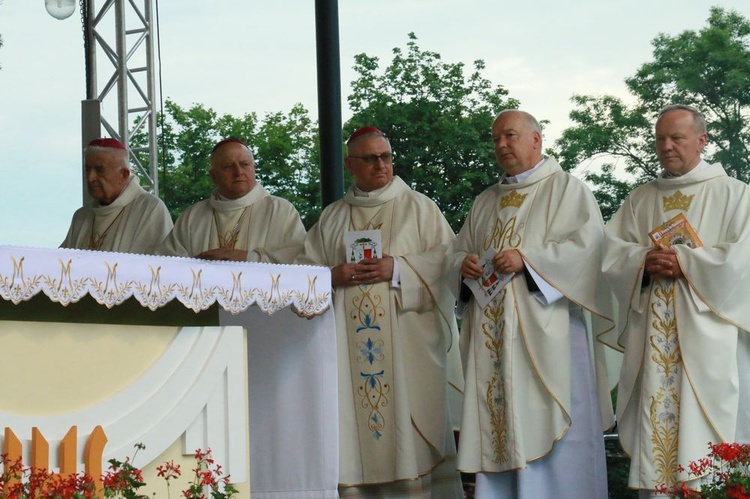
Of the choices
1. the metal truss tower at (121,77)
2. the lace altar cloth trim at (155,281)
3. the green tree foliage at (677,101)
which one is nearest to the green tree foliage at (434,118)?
the green tree foliage at (677,101)

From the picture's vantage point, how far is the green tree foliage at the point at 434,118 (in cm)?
1627

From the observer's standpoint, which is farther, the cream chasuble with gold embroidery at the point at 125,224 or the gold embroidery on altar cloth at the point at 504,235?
the cream chasuble with gold embroidery at the point at 125,224

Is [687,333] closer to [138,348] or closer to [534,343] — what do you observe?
[534,343]

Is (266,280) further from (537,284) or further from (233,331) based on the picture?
(537,284)

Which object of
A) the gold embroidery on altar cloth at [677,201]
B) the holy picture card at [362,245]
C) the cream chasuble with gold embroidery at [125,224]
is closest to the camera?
the gold embroidery on altar cloth at [677,201]

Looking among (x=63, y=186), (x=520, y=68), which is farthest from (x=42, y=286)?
(x=63, y=186)

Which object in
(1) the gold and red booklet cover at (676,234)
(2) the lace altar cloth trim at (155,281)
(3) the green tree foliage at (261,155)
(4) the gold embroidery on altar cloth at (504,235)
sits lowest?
(2) the lace altar cloth trim at (155,281)

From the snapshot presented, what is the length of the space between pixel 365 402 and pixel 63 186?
1432 cm

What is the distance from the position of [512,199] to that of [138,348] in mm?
2503

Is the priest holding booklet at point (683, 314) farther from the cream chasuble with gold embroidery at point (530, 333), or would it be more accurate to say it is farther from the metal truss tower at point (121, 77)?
the metal truss tower at point (121, 77)

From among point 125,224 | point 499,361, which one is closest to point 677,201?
point 499,361

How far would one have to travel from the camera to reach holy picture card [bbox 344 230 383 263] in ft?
19.9

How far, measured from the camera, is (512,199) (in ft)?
19.7

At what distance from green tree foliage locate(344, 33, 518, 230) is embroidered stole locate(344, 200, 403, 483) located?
958cm
